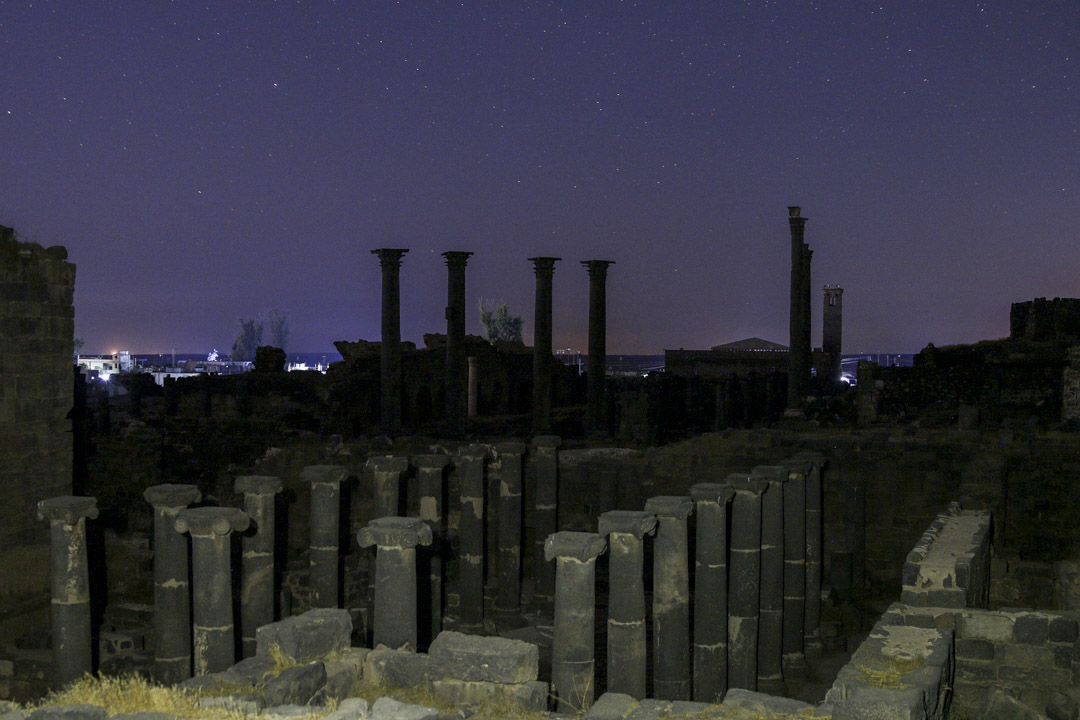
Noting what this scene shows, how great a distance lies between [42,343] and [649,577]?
10718 mm

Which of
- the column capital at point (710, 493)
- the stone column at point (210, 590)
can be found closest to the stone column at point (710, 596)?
the column capital at point (710, 493)

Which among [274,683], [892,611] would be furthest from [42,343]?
[892,611]

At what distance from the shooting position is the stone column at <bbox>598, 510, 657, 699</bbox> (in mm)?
10016

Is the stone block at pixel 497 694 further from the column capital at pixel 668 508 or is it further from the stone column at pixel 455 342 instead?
the stone column at pixel 455 342

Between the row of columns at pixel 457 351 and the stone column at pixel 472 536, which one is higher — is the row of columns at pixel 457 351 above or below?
above

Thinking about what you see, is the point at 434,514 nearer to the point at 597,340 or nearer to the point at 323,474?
the point at 323,474

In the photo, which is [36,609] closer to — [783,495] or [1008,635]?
[783,495]

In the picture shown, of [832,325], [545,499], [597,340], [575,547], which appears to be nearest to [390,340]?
[597,340]

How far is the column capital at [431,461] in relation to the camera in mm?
15742

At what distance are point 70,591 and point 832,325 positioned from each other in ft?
149

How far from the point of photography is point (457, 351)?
2764cm

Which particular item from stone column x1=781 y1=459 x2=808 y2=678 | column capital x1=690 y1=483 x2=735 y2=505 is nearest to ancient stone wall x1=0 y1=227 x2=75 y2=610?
column capital x1=690 y1=483 x2=735 y2=505

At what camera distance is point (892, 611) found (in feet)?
32.7

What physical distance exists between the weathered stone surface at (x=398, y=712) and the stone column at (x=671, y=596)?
438 centimetres
